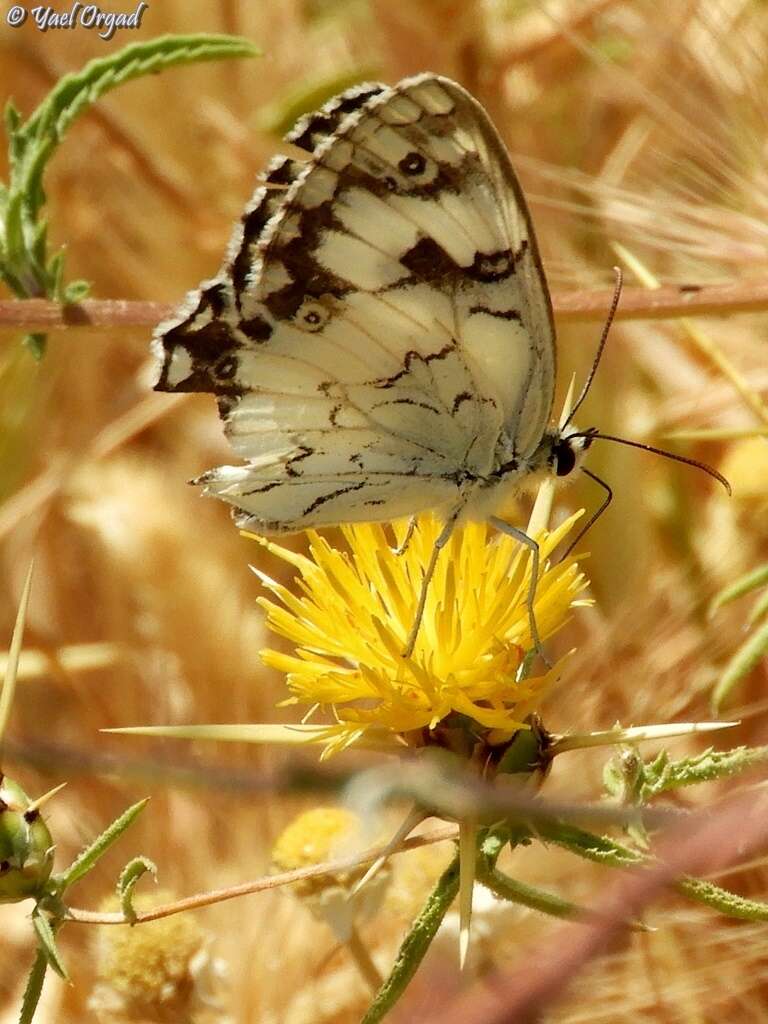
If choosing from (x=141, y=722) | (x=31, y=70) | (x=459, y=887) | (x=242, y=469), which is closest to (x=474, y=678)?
(x=459, y=887)

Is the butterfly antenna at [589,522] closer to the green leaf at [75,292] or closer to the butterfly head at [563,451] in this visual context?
the butterfly head at [563,451]

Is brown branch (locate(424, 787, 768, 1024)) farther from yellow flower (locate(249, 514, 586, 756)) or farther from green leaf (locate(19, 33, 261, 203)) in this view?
green leaf (locate(19, 33, 261, 203))

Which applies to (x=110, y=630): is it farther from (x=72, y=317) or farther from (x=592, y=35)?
(x=592, y=35)

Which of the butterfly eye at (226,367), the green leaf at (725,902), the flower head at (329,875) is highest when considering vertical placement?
the butterfly eye at (226,367)

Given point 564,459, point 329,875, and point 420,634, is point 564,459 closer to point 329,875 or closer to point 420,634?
point 420,634

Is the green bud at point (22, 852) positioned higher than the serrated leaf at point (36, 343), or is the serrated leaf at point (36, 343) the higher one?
the serrated leaf at point (36, 343)

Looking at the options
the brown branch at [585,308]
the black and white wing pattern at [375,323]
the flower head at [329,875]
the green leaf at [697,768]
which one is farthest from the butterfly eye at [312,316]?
the green leaf at [697,768]
